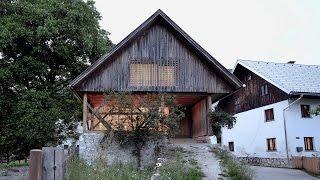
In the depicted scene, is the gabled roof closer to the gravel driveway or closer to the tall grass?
the gravel driveway

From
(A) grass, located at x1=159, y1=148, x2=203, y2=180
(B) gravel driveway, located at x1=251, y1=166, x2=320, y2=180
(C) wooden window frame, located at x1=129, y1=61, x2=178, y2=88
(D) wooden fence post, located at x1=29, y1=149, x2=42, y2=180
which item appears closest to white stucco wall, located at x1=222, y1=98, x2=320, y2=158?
(B) gravel driveway, located at x1=251, y1=166, x2=320, y2=180

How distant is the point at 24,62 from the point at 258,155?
20622 mm

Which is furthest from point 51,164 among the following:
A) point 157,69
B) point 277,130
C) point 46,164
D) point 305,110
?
point 305,110

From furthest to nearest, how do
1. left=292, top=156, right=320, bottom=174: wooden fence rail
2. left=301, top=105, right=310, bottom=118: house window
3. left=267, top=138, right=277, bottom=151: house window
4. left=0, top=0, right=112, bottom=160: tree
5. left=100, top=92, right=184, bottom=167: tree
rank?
left=267, top=138, right=277, bottom=151: house window
left=301, top=105, right=310, bottom=118: house window
left=292, top=156, right=320, bottom=174: wooden fence rail
left=0, top=0, right=112, bottom=160: tree
left=100, top=92, right=184, bottom=167: tree

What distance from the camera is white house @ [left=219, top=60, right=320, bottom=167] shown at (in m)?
28.2

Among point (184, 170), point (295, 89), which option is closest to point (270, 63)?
point (295, 89)

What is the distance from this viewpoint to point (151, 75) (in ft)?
62.6

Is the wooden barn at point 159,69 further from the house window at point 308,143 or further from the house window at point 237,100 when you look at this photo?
the house window at point 237,100

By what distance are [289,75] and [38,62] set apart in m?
20.5

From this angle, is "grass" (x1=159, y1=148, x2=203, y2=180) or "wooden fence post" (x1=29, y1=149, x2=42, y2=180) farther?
"grass" (x1=159, y1=148, x2=203, y2=180)

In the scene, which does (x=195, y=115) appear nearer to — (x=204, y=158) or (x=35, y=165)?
(x=204, y=158)

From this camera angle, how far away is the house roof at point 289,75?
28688 millimetres

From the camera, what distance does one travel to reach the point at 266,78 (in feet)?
101

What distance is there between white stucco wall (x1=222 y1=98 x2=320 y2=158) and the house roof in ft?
3.72
